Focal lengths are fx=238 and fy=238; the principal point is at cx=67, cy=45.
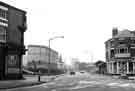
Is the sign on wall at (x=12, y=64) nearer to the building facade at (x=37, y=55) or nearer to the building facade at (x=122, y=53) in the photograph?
the building facade at (x=122, y=53)

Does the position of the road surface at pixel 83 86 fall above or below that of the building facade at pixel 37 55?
below

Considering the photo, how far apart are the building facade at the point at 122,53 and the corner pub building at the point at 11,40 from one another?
3865cm

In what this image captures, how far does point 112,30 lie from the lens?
76625mm

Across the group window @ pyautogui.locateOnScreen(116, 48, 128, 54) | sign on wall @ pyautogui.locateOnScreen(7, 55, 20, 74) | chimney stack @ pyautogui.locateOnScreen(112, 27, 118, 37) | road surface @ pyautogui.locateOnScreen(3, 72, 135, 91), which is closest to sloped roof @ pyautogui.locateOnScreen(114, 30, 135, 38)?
chimney stack @ pyautogui.locateOnScreen(112, 27, 118, 37)

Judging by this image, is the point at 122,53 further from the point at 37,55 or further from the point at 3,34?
the point at 3,34

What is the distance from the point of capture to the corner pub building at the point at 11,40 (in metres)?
33.1

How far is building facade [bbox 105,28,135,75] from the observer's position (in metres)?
67.2

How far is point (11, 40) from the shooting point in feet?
114

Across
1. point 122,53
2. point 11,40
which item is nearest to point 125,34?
point 122,53

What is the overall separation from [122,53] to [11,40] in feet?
137

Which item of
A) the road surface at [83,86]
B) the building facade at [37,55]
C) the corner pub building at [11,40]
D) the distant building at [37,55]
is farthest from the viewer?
the building facade at [37,55]

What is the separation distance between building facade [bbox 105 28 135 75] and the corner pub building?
1522 inches

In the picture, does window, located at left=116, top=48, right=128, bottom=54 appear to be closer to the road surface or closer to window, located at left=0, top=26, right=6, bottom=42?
the road surface

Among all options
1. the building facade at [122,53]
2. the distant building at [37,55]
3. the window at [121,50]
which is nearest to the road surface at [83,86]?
the building facade at [122,53]
